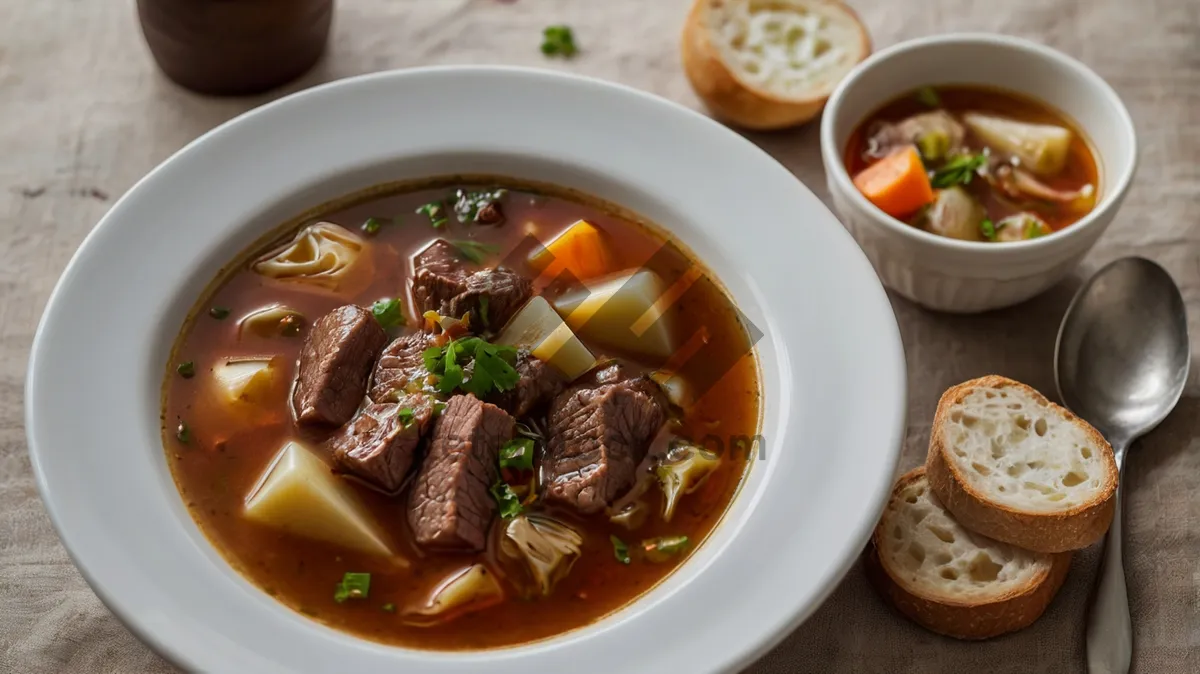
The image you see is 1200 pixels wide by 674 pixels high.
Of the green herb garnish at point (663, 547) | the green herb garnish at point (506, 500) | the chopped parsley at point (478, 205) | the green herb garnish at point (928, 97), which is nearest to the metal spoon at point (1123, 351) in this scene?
the green herb garnish at point (928, 97)

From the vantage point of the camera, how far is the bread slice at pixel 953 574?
337 cm

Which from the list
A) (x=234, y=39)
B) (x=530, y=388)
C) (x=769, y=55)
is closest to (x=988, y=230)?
(x=769, y=55)

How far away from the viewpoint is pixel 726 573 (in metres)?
3.06

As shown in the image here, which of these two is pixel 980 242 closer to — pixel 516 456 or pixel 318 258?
pixel 516 456

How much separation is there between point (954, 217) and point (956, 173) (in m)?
0.22

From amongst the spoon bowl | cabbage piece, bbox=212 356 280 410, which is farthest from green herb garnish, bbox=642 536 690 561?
the spoon bowl

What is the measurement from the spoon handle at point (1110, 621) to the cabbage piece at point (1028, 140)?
1.38m

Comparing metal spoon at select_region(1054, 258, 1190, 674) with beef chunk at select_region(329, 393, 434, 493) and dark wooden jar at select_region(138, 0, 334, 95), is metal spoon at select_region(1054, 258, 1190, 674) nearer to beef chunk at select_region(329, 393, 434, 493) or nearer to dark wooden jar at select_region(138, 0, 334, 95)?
beef chunk at select_region(329, 393, 434, 493)

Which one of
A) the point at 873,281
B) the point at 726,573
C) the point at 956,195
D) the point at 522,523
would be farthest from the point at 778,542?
the point at 956,195

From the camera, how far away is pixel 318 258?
3.86 metres

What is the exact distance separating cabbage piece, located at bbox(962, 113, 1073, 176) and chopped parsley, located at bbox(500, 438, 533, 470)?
221 centimetres

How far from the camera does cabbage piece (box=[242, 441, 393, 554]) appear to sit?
128 inches

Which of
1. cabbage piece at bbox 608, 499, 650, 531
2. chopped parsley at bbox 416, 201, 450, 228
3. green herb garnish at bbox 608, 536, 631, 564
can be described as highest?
chopped parsley at bbox 416, 201, 450, 228

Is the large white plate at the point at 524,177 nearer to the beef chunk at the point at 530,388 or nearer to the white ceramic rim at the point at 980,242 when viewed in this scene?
the white ceramic rim at the point at 980,242
